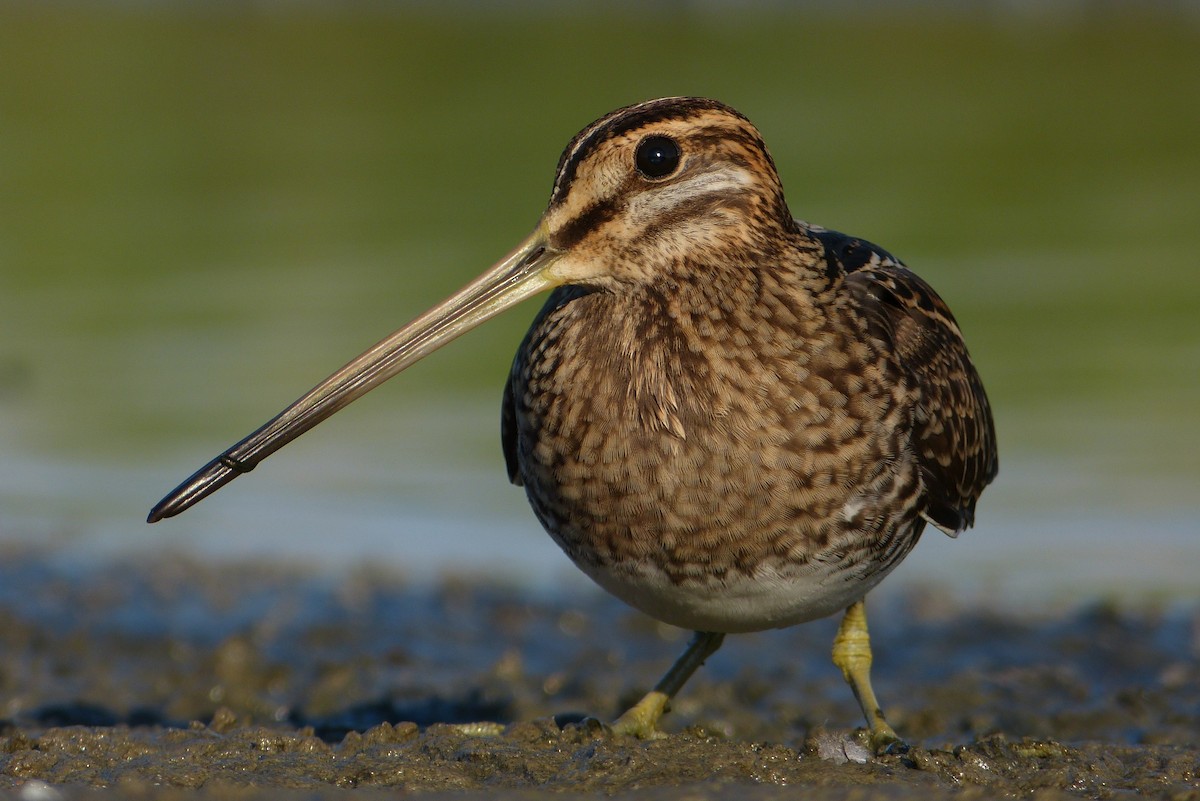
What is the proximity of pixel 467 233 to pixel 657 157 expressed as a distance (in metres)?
10.1

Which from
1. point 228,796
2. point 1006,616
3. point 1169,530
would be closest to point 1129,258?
point 1169,530

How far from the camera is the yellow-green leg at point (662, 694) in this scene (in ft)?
18.6

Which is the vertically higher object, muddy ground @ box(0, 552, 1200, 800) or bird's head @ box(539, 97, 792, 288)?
bird's head @ box(539, 97, 792, 288)

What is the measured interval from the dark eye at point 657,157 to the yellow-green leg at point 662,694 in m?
1.74

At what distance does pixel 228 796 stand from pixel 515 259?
1.66m

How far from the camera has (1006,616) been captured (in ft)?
25.7

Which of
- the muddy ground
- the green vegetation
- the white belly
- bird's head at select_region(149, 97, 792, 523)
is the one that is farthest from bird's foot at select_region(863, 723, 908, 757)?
the green vegetation

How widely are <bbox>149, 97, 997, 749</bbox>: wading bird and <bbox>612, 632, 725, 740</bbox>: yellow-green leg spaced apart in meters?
0.65

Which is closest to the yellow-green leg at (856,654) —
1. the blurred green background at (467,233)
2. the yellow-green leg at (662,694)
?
the yellow-green leg at (662,694)

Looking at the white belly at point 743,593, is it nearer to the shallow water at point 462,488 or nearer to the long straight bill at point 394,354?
the shallow water at point 462,488

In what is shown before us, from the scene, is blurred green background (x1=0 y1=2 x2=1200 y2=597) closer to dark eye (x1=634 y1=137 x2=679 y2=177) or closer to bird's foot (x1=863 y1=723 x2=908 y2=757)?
bird's foot (x1=863 y1=723 x2=908 y2=757)

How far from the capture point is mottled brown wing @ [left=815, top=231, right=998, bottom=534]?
5223mm

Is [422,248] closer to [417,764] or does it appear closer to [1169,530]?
[1169,530]

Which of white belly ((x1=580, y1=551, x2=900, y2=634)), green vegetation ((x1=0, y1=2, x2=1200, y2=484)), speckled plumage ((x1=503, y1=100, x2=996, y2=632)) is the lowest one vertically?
white belly ((x1=580, y1=551, x2=900, y2=634))
